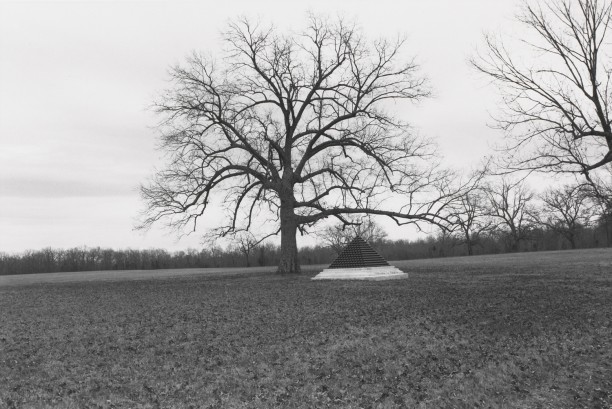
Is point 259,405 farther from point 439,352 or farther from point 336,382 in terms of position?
point 439,352

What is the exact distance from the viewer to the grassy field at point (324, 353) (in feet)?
30.5

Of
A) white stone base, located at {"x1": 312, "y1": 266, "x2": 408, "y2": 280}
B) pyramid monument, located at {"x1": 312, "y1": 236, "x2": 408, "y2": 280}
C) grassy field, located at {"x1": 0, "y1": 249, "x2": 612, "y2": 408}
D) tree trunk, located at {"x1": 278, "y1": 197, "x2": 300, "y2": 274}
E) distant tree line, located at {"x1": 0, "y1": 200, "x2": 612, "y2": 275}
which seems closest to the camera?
grassy field, located at {"x1": 0, "y1": 249, "x2": 612, "y2": 408}

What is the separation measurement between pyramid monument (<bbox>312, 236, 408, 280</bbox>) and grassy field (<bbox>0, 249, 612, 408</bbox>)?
8.10 metres

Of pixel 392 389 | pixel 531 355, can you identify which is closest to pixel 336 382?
pixel 392 389

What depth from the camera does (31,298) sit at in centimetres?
2531

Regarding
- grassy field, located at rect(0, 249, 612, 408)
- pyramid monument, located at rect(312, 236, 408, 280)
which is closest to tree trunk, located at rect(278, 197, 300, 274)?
pyramid monument, located at rect(312, 236, 408, 280)

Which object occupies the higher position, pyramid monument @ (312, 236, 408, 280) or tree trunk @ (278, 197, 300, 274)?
tree trunk @ (278, 197, 300, 274)

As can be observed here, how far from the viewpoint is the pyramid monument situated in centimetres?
2772

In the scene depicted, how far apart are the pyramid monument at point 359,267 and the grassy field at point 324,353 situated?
8.10 metres

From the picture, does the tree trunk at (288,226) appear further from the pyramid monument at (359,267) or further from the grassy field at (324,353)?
the grassy field at (324,353)

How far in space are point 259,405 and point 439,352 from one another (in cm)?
435

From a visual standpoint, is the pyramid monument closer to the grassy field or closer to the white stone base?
the white stone base

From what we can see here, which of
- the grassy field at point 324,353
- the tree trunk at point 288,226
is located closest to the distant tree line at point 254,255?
the tree trunk at point 288,226

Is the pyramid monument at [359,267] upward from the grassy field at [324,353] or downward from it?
upward
